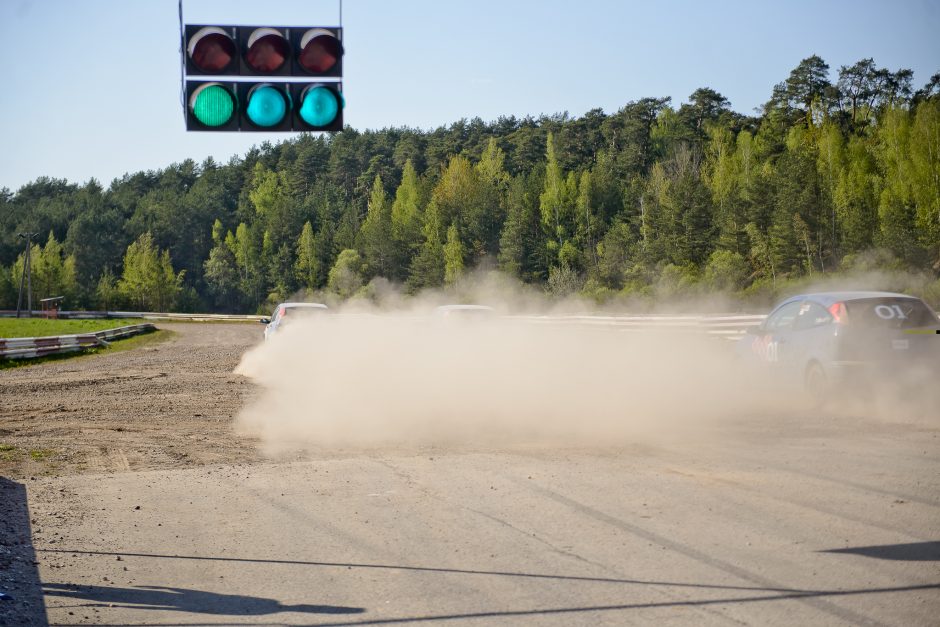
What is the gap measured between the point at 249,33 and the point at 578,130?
11694cm

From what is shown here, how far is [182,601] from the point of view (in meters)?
5.50

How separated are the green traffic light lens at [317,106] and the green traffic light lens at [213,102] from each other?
674 millimetres

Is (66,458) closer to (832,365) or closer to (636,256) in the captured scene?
(832,365)

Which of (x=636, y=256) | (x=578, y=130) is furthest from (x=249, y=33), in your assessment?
(x=578, y=130)

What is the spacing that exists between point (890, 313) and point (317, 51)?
26.9ft

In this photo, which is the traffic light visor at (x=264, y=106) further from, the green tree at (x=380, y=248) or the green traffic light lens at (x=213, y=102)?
the green tree at (x=380, y=248)

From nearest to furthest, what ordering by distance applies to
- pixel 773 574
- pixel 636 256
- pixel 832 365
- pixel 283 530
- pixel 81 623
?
pixel 81 623, pixel 773 574, pixel 283 530, pixel 832 365, pixel 636 256

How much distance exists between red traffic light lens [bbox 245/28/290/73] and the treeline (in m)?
62.9

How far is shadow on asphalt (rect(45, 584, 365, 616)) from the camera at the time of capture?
5250mm

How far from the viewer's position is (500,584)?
18.3 ft

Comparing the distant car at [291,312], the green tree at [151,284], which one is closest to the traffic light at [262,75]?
the distant car at [291,312]

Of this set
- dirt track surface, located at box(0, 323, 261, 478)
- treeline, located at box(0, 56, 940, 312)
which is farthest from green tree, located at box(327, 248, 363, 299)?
dirt track surface, located at box(0, 323, 261, 478)

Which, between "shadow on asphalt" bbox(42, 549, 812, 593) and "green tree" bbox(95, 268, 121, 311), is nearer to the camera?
"shadow on asphalt" bbox(42, 549, 812, 593)

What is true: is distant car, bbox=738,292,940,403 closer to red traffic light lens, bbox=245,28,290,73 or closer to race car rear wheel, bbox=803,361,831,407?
race car rear wheel, bbox=803,361,831,407
